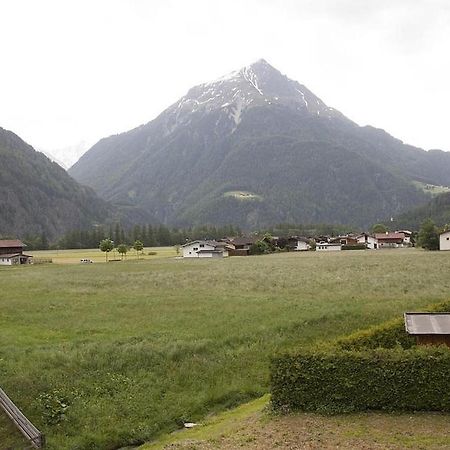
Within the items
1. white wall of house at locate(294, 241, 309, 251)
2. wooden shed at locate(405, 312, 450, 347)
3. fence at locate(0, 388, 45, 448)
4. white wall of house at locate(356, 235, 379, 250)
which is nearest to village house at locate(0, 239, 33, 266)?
white wall of house at locate(294, 241, 309, 251)

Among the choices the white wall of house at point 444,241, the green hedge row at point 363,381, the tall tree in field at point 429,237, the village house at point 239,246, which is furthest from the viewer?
the village house at point 239,246

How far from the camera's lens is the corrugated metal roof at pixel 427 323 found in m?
18.6

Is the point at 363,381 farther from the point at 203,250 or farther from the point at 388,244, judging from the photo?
the point at 388,244

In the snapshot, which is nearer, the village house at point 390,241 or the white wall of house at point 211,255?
the white wall of house at point 211,255

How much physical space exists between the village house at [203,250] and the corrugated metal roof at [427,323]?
114601mm

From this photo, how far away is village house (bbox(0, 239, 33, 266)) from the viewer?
12181cm

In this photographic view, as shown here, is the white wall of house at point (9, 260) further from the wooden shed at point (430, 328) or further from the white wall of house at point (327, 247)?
the wooden shed at point (430, 328)

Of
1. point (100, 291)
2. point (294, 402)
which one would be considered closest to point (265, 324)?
point (294, 402)

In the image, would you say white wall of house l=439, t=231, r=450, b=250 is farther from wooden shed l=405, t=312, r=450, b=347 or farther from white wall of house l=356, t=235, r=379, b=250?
wooden shed l=405, t=312, r=450, b=347

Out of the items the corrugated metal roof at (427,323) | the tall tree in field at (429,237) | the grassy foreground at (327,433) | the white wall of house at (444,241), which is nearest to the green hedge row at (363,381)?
the grassy foreground at (327,433)

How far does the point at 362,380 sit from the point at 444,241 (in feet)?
360

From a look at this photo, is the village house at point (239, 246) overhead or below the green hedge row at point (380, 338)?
overhead

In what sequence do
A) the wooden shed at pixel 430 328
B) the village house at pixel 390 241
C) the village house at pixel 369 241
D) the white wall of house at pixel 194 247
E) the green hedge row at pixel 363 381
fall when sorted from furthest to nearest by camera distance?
the village house at pixel 369 241, the village house at pixel 390 241, the white wall of house at pixel 194 247, the wooden shed at pixel 430 328, the green hedge row at pixel 363 381

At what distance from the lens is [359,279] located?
5325cm
